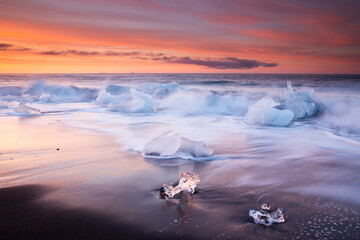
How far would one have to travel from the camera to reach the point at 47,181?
3.30m

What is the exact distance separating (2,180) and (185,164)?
2.30 metres

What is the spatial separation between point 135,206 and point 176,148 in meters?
1.67

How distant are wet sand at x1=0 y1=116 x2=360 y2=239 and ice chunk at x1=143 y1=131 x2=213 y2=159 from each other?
0.27 metres

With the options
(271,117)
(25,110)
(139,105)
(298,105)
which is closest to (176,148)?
Result: (271,117)

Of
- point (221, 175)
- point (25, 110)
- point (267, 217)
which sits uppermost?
point (267, 217)

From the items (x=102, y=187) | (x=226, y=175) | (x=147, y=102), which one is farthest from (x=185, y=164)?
(x=147, y=102)

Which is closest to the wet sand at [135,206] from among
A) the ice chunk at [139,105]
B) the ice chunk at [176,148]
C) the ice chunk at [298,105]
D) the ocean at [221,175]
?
the ocean at [221,175]

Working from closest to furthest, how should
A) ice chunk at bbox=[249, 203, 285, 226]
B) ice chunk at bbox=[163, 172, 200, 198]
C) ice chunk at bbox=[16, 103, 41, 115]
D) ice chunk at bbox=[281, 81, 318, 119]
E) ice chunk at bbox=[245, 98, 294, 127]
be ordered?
ice chunk at bbox=[249, 203, 285, 226], ice chunk at bbox=[163, 172, 200, 198], ice chunk at bbox=[245, 98, 294, 127], ice chunk at bbox=[281, 81, 318, 119], ice chunk at bbox=[16, 103, 41, 115]

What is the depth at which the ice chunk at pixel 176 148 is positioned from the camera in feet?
14.1

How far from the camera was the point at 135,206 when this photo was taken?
8.70 ft

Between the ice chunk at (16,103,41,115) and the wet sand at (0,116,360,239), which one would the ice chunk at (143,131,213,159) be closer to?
the wet sand at (0,116,360,239)

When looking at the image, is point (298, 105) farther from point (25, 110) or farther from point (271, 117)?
point (25, 110)

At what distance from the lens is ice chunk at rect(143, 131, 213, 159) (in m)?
4.29

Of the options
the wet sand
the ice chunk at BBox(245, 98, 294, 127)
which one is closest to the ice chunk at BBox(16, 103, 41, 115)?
the wet sand
